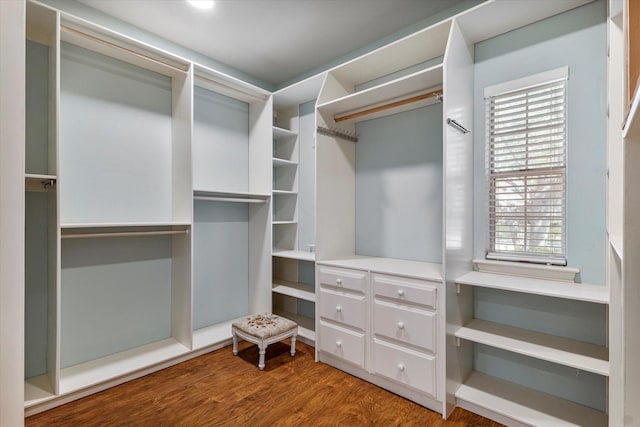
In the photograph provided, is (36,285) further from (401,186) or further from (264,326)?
(401,186)

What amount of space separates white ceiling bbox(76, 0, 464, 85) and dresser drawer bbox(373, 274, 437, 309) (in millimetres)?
2099

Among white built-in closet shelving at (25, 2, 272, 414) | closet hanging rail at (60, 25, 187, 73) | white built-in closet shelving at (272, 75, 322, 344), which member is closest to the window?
white built-in closet shelving at (272, 75, 322, 344)

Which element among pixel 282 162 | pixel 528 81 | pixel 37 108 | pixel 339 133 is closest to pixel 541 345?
pixel 528 81

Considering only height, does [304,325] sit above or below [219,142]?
below

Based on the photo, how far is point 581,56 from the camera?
191 cm

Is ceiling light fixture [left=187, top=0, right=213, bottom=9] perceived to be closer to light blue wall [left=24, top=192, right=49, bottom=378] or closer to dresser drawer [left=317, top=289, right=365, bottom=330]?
light blue wall [left=24, top=192, right=49, bottom=378]

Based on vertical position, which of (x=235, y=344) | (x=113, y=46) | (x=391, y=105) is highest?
(x=113, y=46)

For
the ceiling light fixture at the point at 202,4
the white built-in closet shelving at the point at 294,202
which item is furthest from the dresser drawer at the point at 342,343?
the ceiling light fixture at the point at 202,4

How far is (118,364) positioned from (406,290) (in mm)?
2277

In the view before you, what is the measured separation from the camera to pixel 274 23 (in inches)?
105

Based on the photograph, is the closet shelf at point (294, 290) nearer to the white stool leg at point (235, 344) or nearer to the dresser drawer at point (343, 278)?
the dresser drawer at point (343, 278)

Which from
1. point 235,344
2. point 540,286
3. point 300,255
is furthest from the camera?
point 300,255

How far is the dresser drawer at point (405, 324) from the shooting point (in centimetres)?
202

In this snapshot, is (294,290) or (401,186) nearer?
(401,186)
